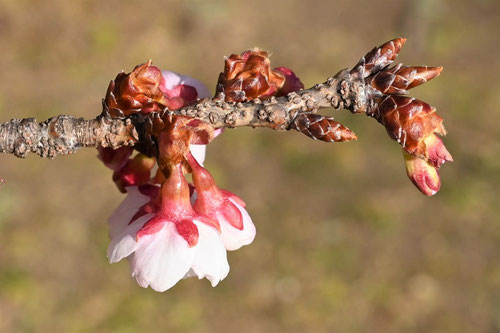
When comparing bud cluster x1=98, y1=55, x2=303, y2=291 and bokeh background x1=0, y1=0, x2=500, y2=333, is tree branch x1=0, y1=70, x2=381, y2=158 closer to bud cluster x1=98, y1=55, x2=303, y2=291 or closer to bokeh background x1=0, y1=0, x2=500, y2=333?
bud cluster x1=98, y1=55, x2=303, y2=291

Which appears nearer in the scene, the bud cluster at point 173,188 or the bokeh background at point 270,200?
the bud cluster at point 173,188

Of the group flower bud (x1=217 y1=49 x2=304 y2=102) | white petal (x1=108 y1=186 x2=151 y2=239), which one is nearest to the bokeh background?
white petal (x1=108 y1=186 x2=151 y2=239)

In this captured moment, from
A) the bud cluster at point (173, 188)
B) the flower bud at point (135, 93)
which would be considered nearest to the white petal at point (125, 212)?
the bud cluster at point (173, 188)

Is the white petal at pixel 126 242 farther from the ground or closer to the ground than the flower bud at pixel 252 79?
closer to the ground

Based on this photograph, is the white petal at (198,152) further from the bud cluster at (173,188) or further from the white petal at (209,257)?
the white petal at (209,257)

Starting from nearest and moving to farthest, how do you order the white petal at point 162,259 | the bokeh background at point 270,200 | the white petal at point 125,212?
1. the white petal at point 162,259
2. the white petal at point 125,212
3. the bokeh background at point 270,200
